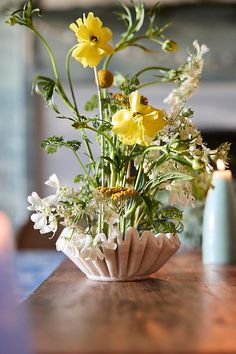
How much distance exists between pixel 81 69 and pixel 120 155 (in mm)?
2887

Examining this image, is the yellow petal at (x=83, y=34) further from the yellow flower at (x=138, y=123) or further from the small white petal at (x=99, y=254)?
the small white petal at (x=99, y=254)

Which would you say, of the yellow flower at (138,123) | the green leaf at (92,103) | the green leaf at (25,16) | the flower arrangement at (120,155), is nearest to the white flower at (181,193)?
the flower arrangement at (120,155)

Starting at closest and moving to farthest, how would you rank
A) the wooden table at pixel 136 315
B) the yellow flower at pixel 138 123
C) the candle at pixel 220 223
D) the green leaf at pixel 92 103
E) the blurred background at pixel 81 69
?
the wooden table at pixel 136 315, the yellow flower at pixel 138 123, the green leaf at pixel 92 103, the candle at pixel 220 223, the blurred background at pixel 81 69

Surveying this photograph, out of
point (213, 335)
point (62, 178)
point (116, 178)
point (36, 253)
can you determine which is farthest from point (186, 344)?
point (62, 178)

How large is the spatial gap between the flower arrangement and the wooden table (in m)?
0.11

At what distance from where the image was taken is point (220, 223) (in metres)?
1.79

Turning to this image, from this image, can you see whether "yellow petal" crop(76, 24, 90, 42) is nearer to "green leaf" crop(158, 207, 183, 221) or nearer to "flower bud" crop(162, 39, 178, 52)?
"flower bud" crop(162, 39, 178, 52)

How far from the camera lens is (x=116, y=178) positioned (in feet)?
4.65

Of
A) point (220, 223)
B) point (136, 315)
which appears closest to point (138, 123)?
point (136, 315)

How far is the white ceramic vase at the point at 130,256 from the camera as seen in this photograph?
52.7 inches

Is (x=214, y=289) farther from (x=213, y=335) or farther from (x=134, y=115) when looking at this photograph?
(x=213, y=335)

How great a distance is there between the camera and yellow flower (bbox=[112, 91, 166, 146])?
1.27 metres

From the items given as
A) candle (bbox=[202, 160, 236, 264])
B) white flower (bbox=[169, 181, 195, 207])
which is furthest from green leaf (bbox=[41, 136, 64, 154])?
candle (bbox=[202, 160, 236, 264])

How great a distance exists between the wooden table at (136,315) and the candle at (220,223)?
0.27 metres
